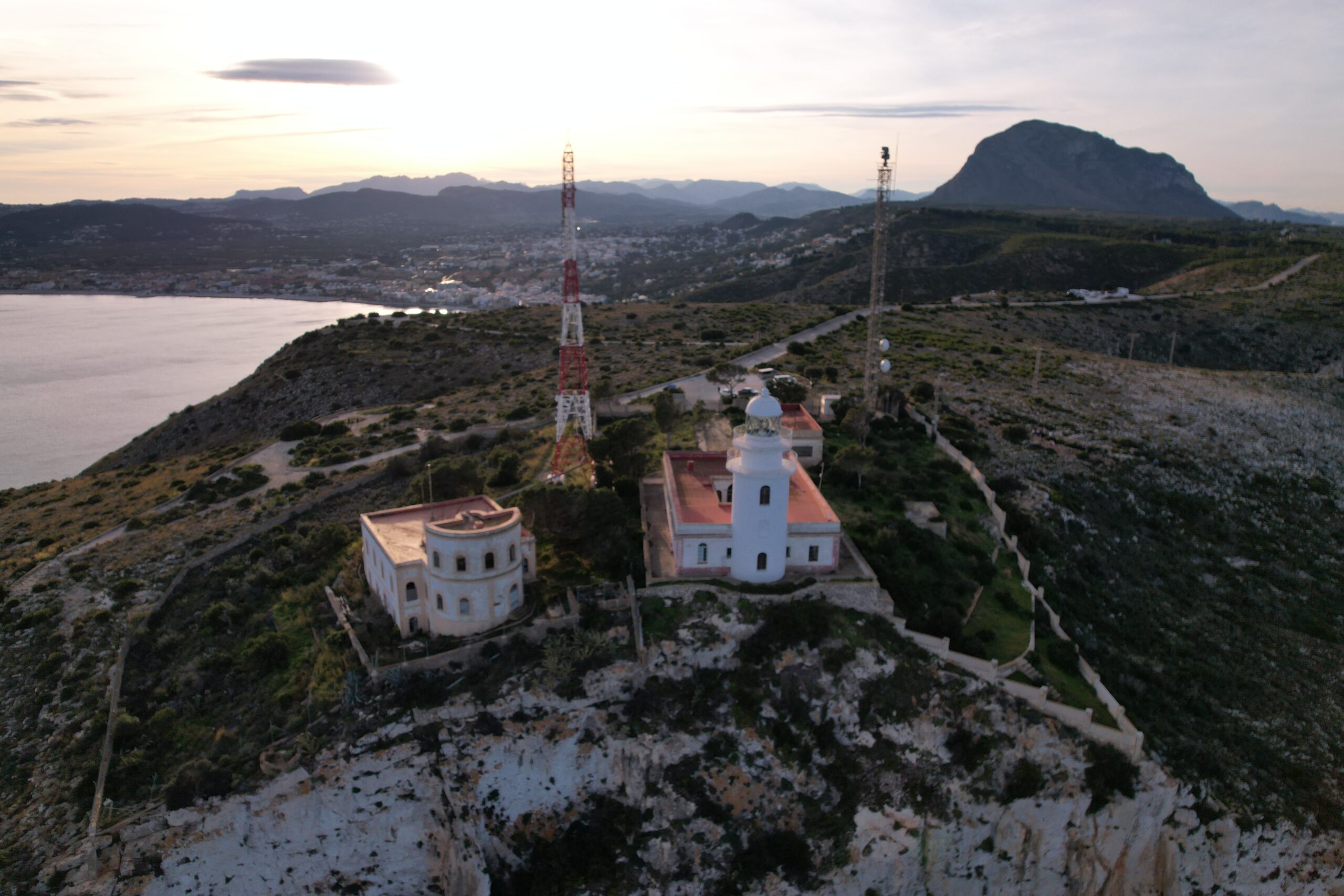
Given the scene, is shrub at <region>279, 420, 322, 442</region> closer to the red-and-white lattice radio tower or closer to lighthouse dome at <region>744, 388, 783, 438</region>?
the red-and-white lattice radio tower

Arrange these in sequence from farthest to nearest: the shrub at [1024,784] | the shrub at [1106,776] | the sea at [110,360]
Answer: the sea at [110,360] → the shrub at [1106,776] → the shrub at [1024,784]

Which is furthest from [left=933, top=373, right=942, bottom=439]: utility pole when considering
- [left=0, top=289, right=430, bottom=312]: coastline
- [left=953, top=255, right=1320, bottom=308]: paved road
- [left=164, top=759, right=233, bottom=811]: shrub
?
[left=0, top=289, right=430, bottom=312]: coastline

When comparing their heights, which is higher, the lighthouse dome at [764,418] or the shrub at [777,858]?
the lighthouse dome at [764,418]

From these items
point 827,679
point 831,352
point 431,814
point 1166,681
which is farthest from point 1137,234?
point 431,814

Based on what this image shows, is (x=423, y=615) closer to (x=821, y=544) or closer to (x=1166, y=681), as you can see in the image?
(x=821, y=544)

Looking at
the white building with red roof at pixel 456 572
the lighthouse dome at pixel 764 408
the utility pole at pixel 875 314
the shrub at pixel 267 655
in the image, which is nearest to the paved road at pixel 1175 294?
the utility pole at pixel 875 314

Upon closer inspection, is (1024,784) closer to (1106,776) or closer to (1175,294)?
(1106,776)

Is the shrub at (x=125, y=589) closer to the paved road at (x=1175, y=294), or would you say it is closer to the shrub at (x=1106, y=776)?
the shrub at (x=1106, y=776)
